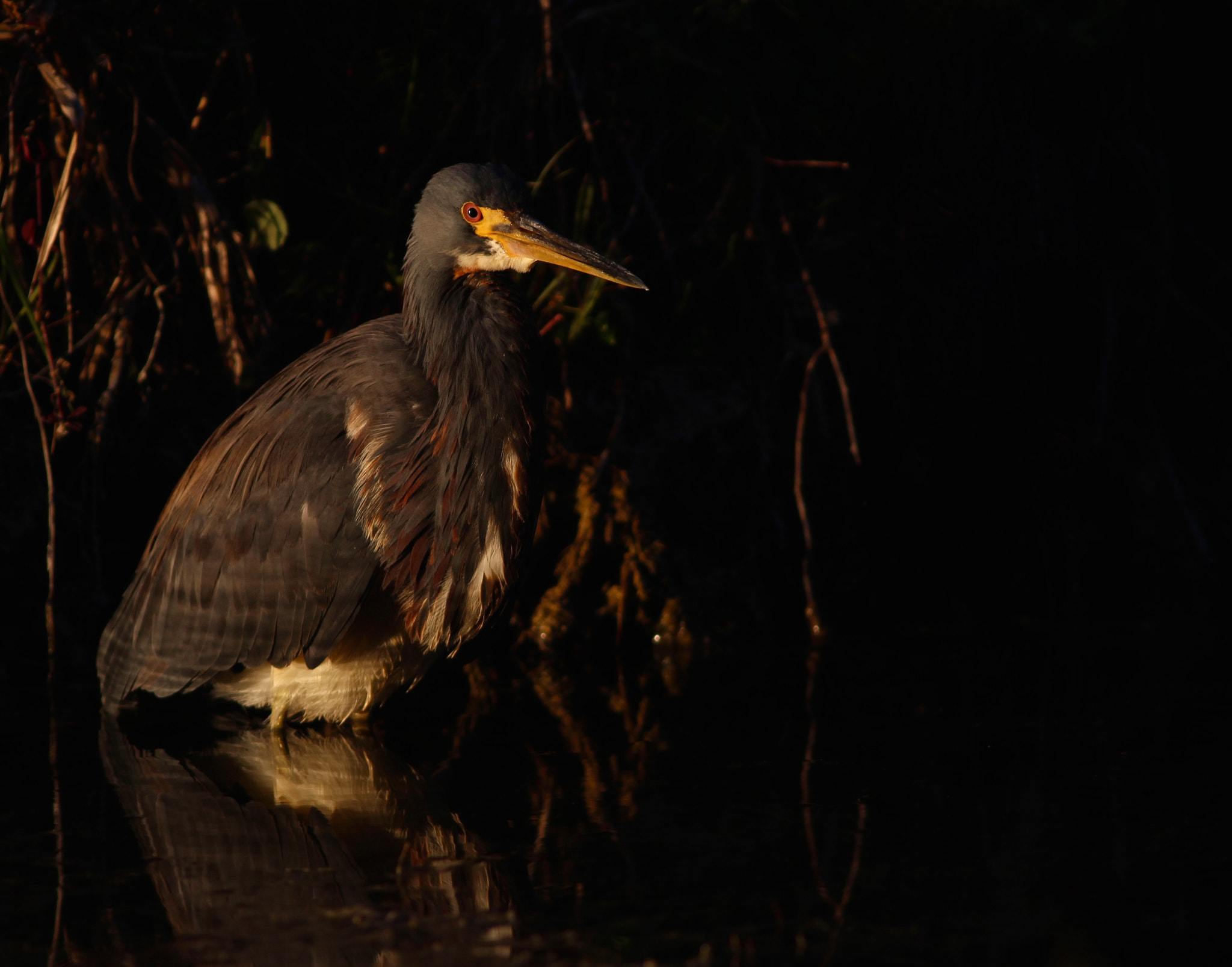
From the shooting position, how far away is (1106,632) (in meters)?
5.50

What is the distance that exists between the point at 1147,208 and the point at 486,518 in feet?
12.0

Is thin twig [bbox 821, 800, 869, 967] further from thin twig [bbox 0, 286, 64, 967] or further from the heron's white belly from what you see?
thin twig [bbox 0, 286, 64, 967]

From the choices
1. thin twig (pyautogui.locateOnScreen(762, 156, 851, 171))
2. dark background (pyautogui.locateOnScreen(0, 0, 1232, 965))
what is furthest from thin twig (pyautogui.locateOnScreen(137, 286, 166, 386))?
thin twig (pyautogui.locateOnScreen(762, 156, 851, 171))

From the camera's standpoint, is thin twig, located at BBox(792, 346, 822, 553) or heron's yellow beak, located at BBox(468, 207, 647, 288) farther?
thin twig, located at BBox(792, 346, 822, 553)

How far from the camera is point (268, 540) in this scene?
14.2ft

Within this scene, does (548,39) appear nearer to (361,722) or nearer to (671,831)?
(361,722)

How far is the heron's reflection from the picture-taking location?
2594mm

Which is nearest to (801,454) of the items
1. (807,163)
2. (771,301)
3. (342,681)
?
(771,301)

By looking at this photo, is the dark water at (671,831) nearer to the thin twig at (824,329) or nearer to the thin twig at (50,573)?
the thin twig at (50,573)

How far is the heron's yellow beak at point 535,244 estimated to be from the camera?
14.1 ft

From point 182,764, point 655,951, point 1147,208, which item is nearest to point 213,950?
point 655,951

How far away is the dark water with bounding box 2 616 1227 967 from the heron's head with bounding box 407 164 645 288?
54.6 inches

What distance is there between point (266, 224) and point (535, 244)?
5.39ft

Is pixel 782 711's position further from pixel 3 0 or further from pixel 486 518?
pixel 3 0
